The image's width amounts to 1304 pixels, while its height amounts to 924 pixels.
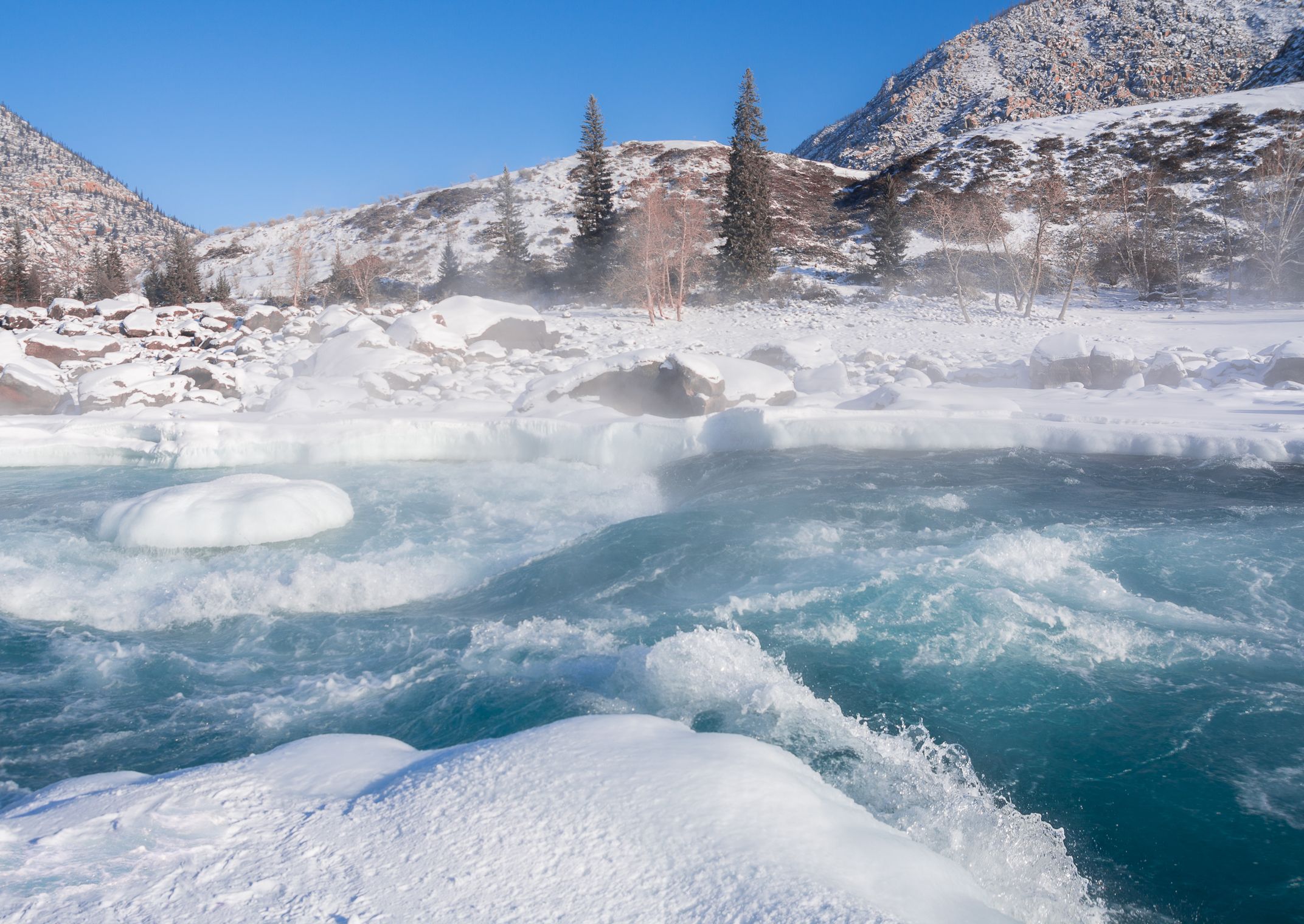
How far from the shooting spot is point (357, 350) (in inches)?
625

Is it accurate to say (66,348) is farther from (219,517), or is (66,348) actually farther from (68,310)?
(219,517)

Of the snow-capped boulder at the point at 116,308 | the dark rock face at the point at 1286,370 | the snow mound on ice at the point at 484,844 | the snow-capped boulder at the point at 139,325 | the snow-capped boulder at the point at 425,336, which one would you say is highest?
the snow-capped boulder at the point at 116,308

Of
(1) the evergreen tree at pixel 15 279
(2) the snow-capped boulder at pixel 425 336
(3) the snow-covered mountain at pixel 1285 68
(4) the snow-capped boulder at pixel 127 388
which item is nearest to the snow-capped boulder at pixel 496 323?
(2) the snow-capped boulder at pixel 425 336

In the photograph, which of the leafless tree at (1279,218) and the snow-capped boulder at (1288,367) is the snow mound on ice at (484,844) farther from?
the leafless tree at (1279,218)

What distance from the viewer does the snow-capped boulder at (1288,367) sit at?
1138 centimetres

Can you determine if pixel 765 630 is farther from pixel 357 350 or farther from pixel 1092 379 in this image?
pixel 357 350

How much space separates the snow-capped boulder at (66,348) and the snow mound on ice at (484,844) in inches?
825

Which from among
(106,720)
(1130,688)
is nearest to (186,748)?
(106,720)

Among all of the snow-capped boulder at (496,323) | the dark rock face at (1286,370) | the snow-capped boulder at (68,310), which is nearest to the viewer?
the dark rock face at (1286,370)

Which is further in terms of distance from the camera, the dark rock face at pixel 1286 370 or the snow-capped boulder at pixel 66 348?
the snow-capped boulder at pixel 66 348

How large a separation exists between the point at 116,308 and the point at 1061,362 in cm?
2847

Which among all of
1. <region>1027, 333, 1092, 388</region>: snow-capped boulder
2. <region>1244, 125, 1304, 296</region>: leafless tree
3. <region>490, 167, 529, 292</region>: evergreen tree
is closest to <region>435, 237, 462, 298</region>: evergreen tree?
<region>490, 167, 529, 292</region>: evergreen tree

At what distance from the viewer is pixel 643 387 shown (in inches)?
480

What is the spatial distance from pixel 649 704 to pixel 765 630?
3.93 ft
